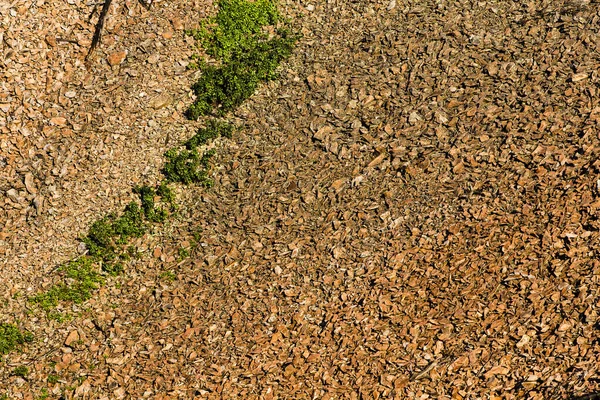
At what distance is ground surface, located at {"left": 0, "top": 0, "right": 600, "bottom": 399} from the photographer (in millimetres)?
9211

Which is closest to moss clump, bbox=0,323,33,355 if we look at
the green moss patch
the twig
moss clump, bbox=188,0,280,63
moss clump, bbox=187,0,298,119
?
the green moss patch

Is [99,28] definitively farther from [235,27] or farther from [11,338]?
[11,338]

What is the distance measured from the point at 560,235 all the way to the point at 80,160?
7865 millimetres

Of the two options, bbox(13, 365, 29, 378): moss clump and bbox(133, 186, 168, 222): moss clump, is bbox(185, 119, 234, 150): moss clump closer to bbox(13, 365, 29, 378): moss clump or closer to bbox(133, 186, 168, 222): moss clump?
bbox(133, 186, 168, 222): moss clump

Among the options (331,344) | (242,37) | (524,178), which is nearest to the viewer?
(331,344)

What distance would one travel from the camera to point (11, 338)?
10195 mm

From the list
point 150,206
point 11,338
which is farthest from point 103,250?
point 11,338

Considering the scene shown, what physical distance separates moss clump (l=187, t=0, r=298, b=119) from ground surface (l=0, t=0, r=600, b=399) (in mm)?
337

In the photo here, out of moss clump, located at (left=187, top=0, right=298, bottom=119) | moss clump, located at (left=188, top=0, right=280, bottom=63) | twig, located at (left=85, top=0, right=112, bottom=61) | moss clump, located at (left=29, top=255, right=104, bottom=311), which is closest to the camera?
moss clump, located at (left=29, top=255, right=104, bottom=311)

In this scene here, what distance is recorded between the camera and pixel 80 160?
37.6 feet

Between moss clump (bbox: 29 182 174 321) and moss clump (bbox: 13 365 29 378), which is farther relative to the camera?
moss clump (bbox: 29 182 174 321)

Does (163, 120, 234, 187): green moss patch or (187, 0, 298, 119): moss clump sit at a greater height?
(187, 0, 298, 119): moss clump

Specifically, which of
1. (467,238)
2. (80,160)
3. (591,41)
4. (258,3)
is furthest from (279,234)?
(591,41)

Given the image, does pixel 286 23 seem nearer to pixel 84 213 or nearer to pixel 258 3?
pixel 258 3
